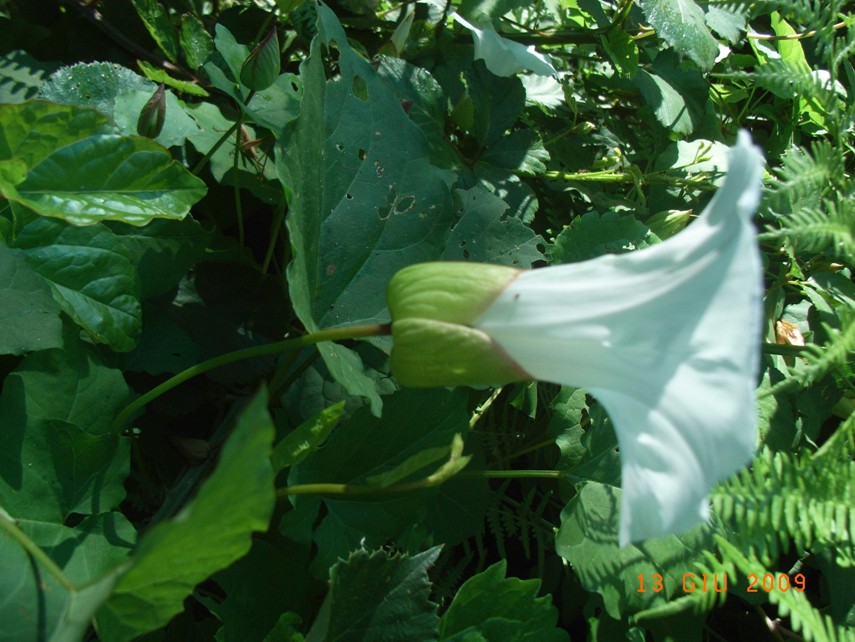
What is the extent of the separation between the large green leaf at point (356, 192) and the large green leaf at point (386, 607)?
159mm

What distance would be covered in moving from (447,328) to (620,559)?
0.36 m

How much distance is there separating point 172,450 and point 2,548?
0.91 ft

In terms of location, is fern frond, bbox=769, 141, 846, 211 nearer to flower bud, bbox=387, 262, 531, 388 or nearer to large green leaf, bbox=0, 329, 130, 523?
flower bud, bbox=387, 262, 531, 388

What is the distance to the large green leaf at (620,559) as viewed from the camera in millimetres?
740

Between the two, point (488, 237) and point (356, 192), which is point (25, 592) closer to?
point (356, 192)

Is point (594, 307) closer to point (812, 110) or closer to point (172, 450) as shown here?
point (172, 450)

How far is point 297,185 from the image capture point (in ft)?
2.19

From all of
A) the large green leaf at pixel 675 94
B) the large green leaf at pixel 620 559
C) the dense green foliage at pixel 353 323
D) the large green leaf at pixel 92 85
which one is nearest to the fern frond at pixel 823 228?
the dense green foliage at pixel 353 323

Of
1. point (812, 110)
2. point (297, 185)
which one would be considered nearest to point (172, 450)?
point (297, 185)

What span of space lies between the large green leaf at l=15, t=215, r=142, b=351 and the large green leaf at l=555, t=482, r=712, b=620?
47 centimetres

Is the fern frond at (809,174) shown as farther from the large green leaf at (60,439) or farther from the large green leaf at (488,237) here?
the large green leaf at (60,439)

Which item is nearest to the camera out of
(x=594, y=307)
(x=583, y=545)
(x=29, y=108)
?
(x=594, y=307)

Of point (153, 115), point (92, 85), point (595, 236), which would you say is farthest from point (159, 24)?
point (595, 236)

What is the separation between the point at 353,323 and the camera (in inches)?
30.0
